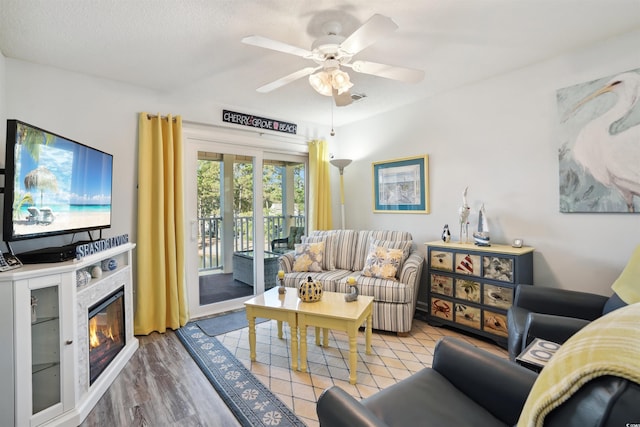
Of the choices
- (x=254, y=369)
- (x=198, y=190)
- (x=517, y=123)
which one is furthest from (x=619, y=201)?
(x=198, y=190)

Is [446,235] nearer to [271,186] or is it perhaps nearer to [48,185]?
[271,186]

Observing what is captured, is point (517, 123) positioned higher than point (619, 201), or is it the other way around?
point (517, 123)

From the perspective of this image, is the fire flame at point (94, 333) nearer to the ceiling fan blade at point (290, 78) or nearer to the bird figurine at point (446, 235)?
the ceiling fan blade at point (290, 78)

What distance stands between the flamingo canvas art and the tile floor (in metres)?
1.45

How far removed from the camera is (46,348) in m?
1.72

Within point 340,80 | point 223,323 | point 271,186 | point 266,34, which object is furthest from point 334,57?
point 223,323

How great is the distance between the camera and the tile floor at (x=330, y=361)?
2004 millimetres

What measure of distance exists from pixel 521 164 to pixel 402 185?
1.31 m

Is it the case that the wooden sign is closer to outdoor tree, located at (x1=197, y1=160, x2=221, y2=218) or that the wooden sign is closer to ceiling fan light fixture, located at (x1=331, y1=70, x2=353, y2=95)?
outdoor tree, located at (x1=197, y1=160, x2=221, y2=218)

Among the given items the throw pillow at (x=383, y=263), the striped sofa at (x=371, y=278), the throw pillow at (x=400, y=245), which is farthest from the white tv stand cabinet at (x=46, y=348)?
the throw pillow at (x=400, y=245)

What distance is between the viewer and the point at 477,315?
8.79 ft

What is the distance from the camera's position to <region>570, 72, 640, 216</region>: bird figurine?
212 cm

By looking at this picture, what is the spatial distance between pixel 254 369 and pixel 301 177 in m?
2.81

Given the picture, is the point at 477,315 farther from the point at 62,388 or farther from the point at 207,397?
the point at 62,388
